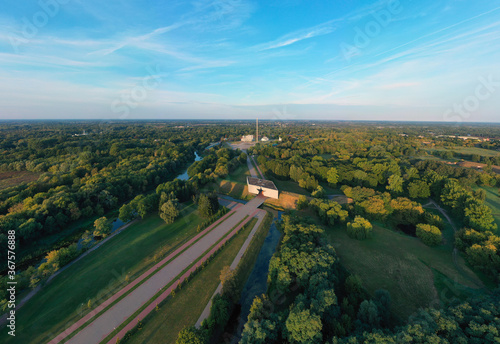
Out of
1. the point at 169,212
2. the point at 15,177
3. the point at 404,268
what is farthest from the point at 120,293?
the point at 15,177

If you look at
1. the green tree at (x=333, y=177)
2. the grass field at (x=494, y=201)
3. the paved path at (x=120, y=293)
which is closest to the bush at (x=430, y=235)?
the grass field at (x=494, y=201)

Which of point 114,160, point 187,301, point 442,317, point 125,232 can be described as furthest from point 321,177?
point 114,160

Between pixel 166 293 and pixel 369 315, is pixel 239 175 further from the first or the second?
pixel 369 315

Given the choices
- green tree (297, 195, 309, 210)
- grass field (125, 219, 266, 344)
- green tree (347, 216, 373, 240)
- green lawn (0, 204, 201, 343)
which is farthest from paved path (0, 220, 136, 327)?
green tree (347, 216, 373, 240)

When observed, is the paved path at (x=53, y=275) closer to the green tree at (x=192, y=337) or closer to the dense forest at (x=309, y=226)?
the dense forest at (x=309, y=226)

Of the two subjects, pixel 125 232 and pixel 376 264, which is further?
pixel 125 232

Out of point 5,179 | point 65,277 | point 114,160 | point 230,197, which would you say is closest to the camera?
point 65,277

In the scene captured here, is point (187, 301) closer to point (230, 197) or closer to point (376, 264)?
point (376, 264)

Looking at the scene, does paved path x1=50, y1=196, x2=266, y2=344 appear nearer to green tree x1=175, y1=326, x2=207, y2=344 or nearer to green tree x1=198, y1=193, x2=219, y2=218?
green tree x1=198, y1=193, x2=219, y2=218
